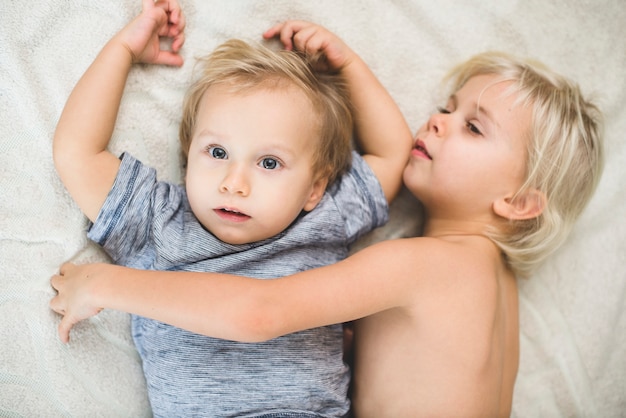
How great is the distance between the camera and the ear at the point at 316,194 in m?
1.16

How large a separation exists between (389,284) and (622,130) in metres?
0.81

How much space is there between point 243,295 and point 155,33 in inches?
24.4

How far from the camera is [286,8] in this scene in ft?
4.17

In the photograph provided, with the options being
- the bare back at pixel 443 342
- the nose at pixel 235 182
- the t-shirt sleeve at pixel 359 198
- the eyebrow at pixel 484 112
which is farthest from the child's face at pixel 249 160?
the eyebrow at pixel 484 112

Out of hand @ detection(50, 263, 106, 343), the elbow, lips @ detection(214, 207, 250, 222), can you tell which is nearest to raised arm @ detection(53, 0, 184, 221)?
hand @ detection(50, 263, 106, 343)

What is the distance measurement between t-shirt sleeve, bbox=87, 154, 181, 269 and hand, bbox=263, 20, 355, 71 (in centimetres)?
42

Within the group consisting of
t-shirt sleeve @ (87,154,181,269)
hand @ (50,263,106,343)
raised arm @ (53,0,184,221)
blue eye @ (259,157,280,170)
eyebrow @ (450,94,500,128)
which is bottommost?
hand @ (50,263,106,343)

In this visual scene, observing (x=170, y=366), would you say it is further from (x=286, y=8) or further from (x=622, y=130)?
(x=622, y=130)

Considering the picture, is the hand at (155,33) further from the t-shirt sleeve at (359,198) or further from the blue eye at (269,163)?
the t-shirt sleeve at (359,198)

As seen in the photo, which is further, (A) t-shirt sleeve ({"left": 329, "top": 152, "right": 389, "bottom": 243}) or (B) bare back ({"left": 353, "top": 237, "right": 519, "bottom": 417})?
(A) t-shirt sleeve ({"left": 329, "top": 152, "right": 389, "bottom": 243})

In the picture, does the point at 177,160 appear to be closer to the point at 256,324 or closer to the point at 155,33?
the point at 155,33

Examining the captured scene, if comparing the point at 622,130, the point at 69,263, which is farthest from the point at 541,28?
the point at 69,263

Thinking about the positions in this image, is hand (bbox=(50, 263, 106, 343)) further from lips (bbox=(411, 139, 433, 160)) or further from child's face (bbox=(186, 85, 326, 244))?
lips (bbox=(411, 139, 433, 160))

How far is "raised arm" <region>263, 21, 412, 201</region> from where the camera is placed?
123 centimetres
